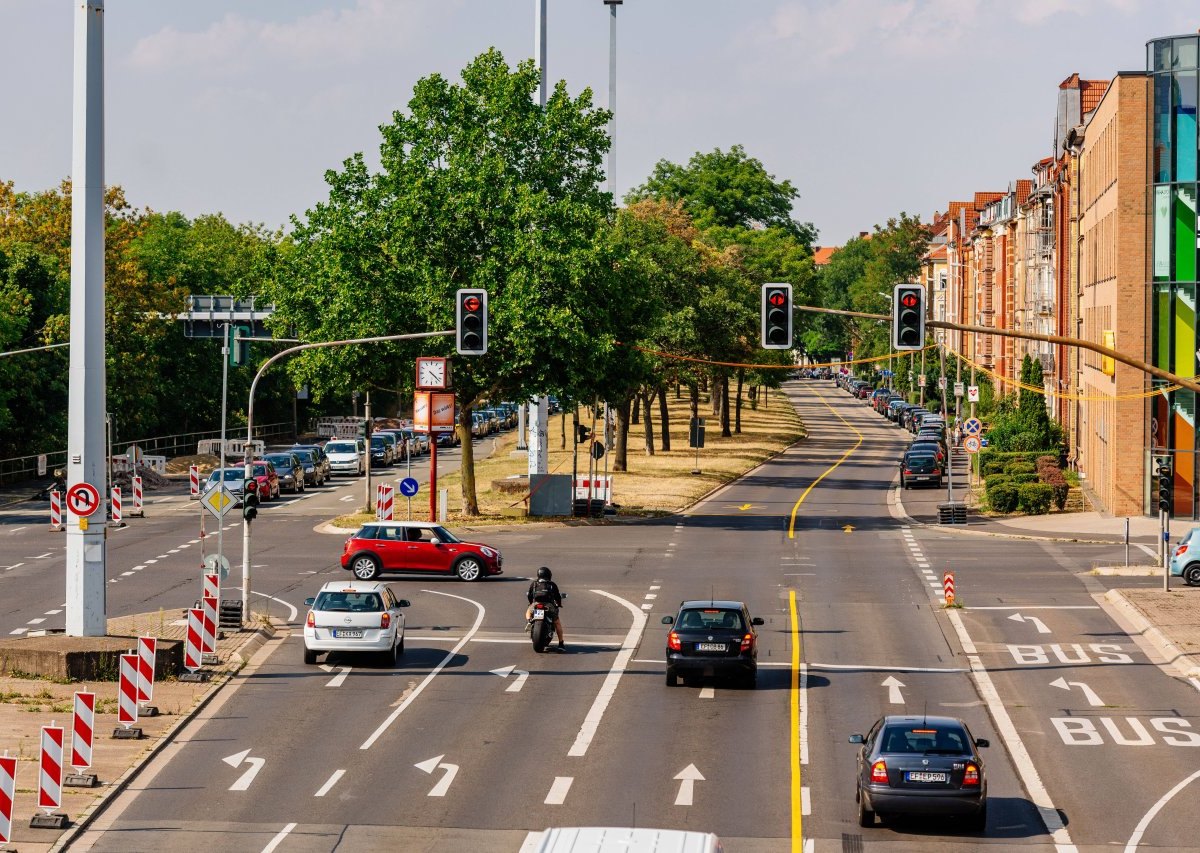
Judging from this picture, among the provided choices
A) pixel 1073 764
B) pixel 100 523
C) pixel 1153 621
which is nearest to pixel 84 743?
pixel 100 523

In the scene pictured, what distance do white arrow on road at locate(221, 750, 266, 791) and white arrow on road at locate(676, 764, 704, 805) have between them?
5432 mm

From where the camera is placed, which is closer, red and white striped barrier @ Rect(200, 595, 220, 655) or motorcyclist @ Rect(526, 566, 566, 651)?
red and white striped barrier @ Rect(200, 595, 220, 655)

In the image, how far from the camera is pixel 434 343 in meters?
58.1

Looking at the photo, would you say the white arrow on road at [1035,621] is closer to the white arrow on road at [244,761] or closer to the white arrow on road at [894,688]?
the white arrow on road at [894,688]

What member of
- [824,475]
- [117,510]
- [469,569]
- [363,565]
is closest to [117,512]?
[117,510]

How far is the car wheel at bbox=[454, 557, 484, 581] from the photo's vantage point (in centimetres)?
4428

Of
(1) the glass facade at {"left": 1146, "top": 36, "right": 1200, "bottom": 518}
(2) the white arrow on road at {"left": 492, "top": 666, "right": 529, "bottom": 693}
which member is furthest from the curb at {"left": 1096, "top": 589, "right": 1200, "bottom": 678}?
(1) the glass facade at {"left": 1146, "top": 36, "right": 1200, "bottom": 518}

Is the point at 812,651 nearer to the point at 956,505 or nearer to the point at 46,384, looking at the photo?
the point at 956,505

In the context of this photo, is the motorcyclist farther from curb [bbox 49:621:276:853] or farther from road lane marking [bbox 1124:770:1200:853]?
road lane marking [bbox 1124:770:1200:853]

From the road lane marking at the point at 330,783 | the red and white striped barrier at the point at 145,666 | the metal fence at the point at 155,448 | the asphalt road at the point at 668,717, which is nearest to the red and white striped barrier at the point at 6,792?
the asphalt road at the point at 668,717

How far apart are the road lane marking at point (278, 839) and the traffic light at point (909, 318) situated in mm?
12022

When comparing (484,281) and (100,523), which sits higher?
(484,281)

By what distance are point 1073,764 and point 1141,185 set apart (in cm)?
4124

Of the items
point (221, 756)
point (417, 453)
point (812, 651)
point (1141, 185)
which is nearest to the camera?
point (221, 756)
